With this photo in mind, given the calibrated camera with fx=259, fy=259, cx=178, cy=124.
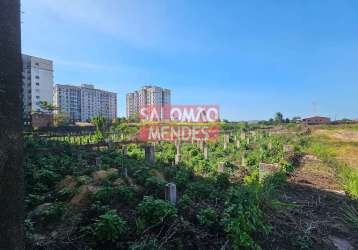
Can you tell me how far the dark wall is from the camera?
172 cm

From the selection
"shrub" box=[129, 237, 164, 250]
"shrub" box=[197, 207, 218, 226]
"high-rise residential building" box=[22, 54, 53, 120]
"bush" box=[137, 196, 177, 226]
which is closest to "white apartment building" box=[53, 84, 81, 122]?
"high-rise residential building" box=[22, 54, 53, 120]

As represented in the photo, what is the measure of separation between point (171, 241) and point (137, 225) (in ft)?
1.60

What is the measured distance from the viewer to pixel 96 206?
146 inches

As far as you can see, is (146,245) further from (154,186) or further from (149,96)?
(149,96)

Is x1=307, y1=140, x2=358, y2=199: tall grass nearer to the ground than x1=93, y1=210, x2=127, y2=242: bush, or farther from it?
nearer to the ground

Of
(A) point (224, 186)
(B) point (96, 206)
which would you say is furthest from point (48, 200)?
(A) point (224, 186)

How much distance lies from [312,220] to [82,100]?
81632 mm

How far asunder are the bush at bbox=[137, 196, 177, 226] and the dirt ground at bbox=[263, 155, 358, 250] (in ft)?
4.47

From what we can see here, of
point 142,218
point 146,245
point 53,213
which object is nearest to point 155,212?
point 142,218

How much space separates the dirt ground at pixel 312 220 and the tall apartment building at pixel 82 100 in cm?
6911

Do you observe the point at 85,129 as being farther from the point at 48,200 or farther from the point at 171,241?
the point at 171,241

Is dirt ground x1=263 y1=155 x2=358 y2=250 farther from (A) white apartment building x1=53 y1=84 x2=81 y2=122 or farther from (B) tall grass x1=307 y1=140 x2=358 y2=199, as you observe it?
(A) white apartment building x1=53 y1=84 x2=81 y2=122

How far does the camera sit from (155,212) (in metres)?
3.45

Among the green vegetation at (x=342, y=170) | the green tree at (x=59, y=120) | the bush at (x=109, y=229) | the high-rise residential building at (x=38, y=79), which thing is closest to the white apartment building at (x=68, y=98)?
the high-rise residential building at (x=38, y=79)
